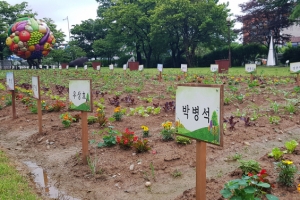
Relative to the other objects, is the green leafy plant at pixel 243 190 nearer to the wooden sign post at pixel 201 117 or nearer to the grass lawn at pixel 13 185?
the wooden sign post at pixel 201 117

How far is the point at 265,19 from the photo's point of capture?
31.5 metres

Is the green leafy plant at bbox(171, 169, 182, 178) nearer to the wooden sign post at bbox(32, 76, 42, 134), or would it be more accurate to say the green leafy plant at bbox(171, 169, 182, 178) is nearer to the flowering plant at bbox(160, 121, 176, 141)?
the flowering plant at bbox(160, 121, 176, 141)

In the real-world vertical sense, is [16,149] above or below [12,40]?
below

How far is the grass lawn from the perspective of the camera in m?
2.86

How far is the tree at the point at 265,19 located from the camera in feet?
96.6

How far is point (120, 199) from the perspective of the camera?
2938 millimetres

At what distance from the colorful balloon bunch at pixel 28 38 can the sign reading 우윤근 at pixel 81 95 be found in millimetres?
20509

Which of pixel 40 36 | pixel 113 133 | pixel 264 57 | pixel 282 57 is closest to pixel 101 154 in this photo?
pixel 113 133

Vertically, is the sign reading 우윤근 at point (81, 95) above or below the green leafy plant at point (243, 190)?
above

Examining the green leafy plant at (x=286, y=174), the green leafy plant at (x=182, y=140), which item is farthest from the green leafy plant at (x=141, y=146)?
the green leafy plant at (x=286, y=174)

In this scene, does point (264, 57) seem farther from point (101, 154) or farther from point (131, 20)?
point (101, 154)

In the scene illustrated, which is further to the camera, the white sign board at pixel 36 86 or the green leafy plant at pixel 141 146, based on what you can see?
the white sign board at pixel 36 86

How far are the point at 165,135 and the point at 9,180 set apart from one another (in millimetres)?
2087

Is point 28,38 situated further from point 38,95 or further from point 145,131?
point 145,131
